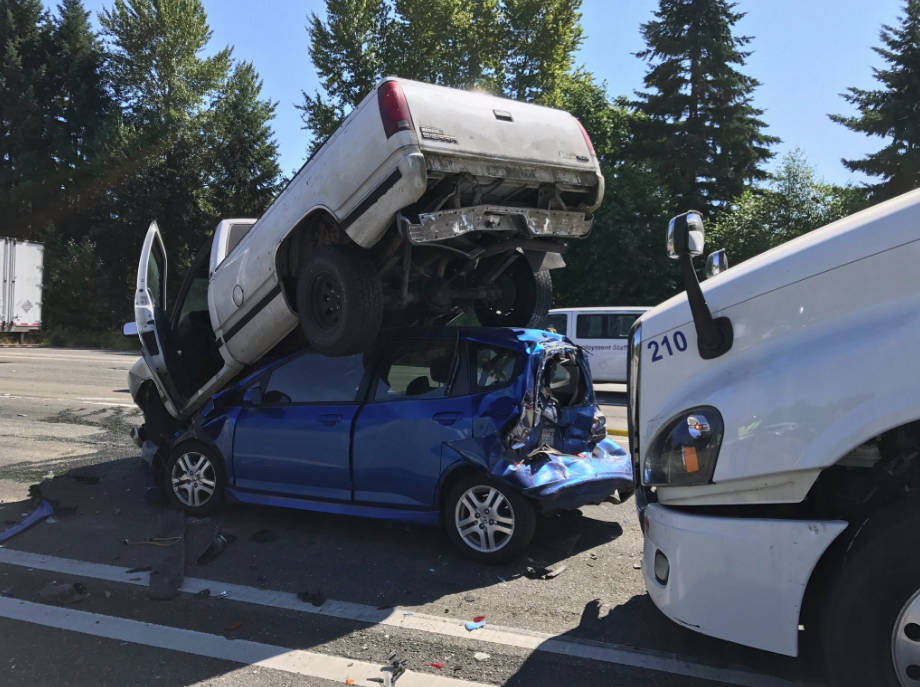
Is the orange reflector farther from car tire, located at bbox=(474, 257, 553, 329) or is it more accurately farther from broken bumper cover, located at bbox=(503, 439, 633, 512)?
car tire, located at bbox=(474, 257, 553, 329)

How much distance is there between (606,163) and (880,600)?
29.4 meters

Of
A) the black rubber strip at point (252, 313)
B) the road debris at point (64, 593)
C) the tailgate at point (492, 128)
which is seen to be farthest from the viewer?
the black rubber strip at point (252, 313)

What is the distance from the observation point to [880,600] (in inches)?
94.1

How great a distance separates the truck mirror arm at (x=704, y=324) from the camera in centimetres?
287

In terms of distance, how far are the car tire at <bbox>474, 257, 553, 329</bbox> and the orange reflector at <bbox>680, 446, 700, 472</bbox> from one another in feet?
11.7

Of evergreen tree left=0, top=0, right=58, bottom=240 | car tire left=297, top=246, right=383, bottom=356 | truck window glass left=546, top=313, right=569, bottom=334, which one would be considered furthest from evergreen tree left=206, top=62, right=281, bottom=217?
car tire left=297, top=246, right=383, bottom=356

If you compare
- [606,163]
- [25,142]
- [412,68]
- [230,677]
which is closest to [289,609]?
[230,677]

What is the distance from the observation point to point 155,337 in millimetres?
6000

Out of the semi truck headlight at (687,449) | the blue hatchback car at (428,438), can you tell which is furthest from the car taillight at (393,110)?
the semi truck headlight at (687,449)

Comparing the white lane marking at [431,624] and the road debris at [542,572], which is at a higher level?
the road debris at [542,572]

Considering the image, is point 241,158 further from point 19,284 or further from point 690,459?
point 690,459

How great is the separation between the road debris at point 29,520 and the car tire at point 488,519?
10.8 feet

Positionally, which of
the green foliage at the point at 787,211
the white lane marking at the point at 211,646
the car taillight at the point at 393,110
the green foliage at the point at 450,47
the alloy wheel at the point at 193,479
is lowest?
the white lane marking at the point at 211,646

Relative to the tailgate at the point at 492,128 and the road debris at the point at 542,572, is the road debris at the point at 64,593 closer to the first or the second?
the road debris at the point at 542,572
